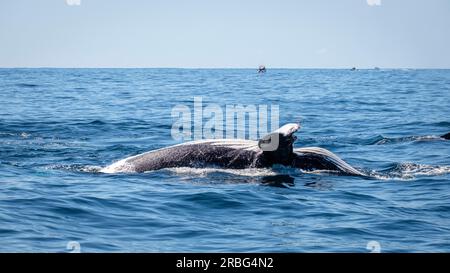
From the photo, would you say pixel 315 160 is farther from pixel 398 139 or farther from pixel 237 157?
pixel 398 139

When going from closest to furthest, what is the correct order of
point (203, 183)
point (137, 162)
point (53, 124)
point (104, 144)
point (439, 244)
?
point (439, 244), point (203, 183), point (137, 162), point (104, 144), point (53, 124)

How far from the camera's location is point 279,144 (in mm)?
13570

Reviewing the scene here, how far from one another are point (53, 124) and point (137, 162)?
42.6 ft

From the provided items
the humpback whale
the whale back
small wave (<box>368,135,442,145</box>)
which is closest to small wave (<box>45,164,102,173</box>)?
the humpback whale

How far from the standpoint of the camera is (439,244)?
9.86 meters

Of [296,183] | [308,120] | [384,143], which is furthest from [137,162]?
[308,120]

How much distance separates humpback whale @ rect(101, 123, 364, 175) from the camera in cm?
1398

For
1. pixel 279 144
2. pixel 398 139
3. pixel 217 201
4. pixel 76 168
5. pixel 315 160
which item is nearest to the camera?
pixel 217 201

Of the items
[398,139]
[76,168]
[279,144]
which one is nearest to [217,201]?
[279,144]

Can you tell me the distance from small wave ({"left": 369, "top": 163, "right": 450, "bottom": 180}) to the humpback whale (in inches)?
33.0

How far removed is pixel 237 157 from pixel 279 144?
1382mm

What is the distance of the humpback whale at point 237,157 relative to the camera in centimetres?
A: 1398

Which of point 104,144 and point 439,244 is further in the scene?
point 104,144

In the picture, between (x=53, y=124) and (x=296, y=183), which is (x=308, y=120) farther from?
(x=296, y=183)
